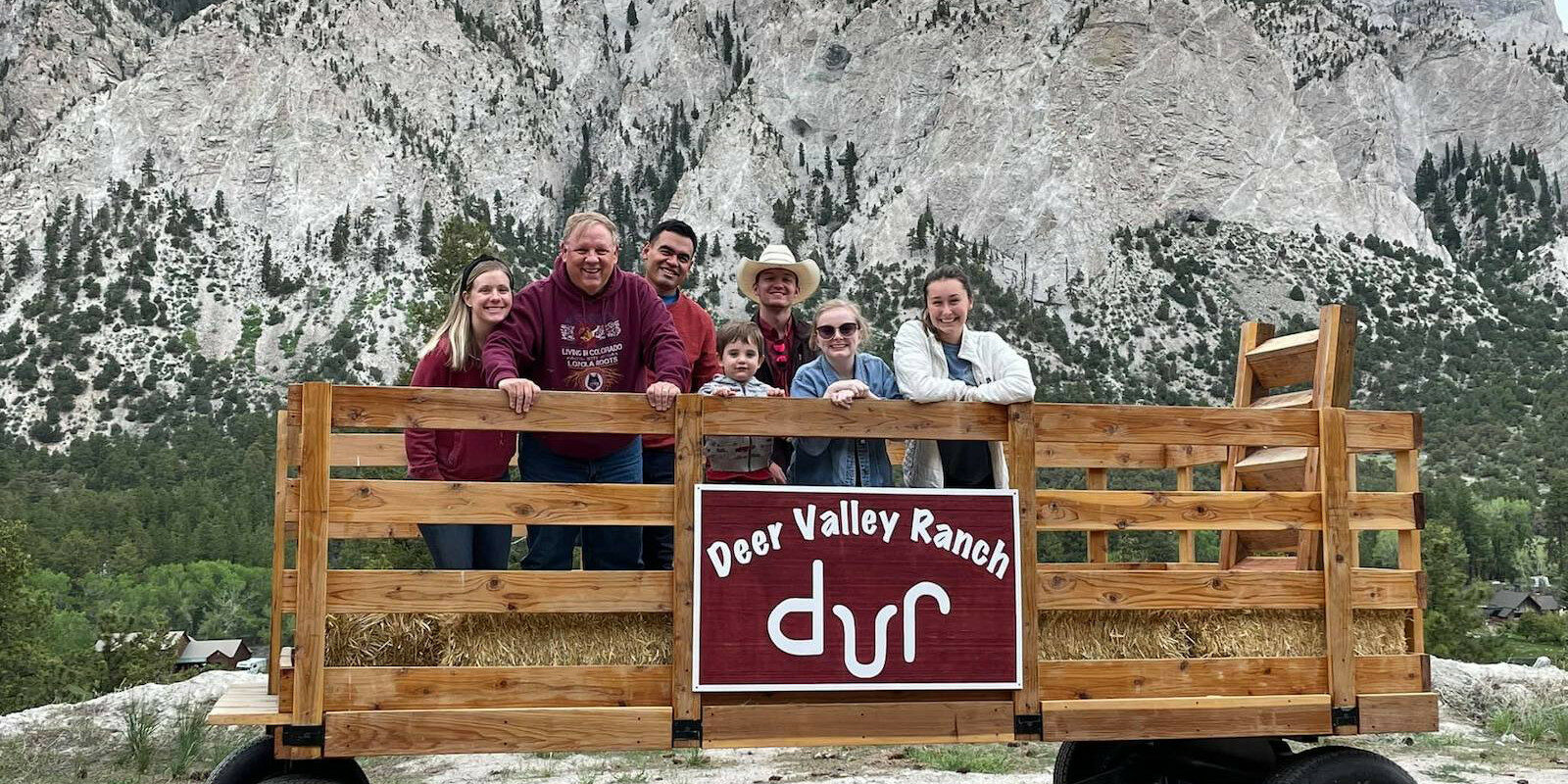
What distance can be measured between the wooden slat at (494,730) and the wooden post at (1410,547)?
322 cm

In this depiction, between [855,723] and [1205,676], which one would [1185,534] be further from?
[855,723]

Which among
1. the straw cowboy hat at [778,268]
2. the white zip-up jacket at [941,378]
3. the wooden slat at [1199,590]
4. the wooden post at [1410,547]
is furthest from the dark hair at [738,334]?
the wooden post at [1410,547]

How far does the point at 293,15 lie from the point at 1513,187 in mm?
108426

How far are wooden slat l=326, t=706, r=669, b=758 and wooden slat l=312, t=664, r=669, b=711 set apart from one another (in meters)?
0.04

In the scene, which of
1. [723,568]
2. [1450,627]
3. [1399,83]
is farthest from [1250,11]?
[723,568]

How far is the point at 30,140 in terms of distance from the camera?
105 m

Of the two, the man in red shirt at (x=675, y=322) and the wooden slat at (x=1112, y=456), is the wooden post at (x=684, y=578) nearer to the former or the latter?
the man in red shirt at (x=675, y=322)

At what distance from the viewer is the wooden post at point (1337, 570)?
16.6 ft

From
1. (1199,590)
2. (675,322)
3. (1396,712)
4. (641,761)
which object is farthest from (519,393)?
(641,761)

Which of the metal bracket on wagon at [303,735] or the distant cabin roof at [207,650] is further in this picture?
the distant cabin roof at [207,650]

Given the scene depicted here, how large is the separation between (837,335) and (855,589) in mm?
1309

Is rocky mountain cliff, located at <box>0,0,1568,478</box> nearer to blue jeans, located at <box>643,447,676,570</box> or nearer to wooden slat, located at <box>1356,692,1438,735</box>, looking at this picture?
wooden slat, located at <box>1356,692,1438,735</box>

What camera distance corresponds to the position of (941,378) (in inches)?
204

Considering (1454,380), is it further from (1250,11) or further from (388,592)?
(388,592)
